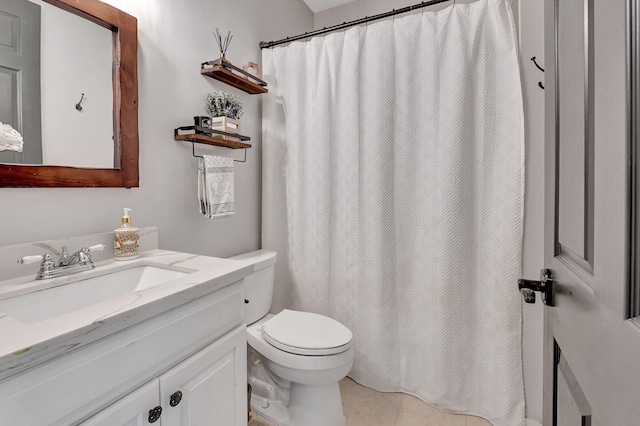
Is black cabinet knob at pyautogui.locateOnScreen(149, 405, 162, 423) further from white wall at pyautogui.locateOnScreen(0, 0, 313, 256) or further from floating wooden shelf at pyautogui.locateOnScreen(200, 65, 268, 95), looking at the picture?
floating wooden shelf at pyautogui.locateOnScreen(200, 65, 268, 95)

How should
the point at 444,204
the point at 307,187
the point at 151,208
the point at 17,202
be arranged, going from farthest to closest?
the point at 307,187 → the point at 444,204 → the point at 151,208 → the point at 17,202

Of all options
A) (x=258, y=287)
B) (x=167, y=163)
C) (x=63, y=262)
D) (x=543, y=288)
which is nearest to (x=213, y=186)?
(x=167, y=163)

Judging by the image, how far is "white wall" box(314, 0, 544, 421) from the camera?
4.62 feet

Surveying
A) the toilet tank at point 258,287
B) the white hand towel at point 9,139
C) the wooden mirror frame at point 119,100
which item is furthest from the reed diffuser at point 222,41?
the toilet tank at point 258,287

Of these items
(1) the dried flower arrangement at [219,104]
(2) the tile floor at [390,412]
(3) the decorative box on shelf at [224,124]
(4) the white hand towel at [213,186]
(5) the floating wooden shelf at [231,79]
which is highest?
(5) the floating wooden shelf at [231,79]

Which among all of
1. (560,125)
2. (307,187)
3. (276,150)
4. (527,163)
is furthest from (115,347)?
(527,163)

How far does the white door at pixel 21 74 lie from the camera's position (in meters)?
0.92

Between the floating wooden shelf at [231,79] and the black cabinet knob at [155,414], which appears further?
the floating wooden shelf at [231,79]

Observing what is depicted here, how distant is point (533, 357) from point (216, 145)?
1.87m

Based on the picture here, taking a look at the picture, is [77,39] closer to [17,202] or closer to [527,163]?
[17,202]

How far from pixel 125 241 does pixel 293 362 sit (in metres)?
0.82

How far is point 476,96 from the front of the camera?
153cm

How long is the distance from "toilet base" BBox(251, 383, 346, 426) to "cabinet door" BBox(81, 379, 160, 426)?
81 cm

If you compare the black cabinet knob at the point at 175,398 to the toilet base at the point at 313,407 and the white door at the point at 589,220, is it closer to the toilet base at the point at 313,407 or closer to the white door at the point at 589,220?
the toilet base at the point at 313,407
